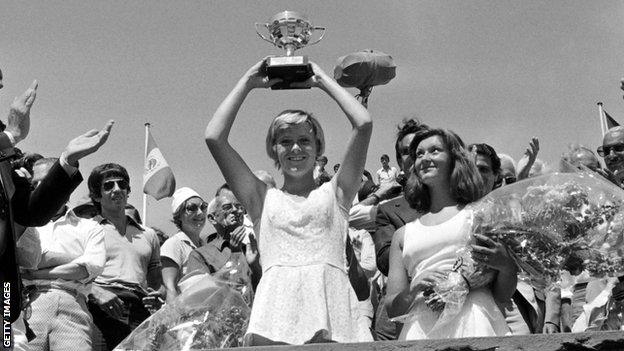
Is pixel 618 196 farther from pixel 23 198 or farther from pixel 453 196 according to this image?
pixel 23 198

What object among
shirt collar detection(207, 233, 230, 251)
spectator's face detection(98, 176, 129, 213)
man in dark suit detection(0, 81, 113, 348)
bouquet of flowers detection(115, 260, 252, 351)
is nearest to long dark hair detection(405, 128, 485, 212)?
bouquet of flowers detection(115, 260, 252, 351)

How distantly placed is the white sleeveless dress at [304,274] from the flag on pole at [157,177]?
26.0 feet

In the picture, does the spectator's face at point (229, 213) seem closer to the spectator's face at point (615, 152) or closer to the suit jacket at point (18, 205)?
the spectator's face at point (615, 152)

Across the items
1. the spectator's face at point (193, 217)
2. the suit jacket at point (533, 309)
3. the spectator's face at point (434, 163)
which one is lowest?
the suit jacket at point (533, 309)

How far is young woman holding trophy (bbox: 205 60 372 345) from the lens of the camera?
5.16 metres

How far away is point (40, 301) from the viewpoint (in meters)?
7.39

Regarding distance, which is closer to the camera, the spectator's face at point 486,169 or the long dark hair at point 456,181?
the long dark hair at point 456,181

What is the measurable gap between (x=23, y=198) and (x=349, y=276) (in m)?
1.82

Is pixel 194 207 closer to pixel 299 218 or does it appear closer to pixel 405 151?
pixel 405 151

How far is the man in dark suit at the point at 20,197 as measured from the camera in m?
4.68

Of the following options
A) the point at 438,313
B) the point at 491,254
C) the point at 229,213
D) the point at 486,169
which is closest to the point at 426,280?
the point at 438,313

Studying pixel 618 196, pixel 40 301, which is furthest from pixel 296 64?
pixel 40 301

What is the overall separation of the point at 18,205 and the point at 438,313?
6.89ft

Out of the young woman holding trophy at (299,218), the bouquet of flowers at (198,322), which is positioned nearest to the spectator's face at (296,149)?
the young woman holding trophy at (299,218)
